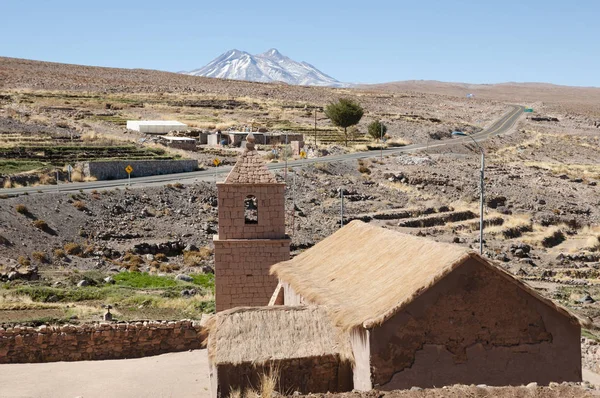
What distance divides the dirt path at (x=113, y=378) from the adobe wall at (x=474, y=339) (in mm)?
4883

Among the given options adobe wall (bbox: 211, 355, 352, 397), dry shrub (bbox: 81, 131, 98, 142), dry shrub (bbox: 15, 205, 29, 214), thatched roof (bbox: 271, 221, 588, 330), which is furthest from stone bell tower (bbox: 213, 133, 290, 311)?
dry shrub (bbox: 81, 131, 98, 142)

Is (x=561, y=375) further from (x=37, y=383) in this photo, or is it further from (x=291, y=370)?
(x=37, y=383)

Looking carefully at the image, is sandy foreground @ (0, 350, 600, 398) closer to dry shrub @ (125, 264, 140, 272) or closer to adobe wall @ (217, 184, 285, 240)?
adobe wall @ (217, 184, 285, 240)

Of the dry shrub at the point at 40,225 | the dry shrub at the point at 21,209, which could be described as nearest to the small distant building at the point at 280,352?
the dry shrub at the point at 40,225

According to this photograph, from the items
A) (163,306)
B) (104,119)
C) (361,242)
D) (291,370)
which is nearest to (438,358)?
(291,370)

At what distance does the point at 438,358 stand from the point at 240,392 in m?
2.95

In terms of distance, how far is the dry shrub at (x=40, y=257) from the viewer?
31.4 meters

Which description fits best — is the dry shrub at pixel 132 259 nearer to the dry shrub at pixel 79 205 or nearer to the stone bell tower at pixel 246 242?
the dry shrub at pixel 79 205

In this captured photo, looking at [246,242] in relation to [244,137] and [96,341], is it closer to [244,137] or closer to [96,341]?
[96,341]

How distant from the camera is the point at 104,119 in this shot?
75125 mm

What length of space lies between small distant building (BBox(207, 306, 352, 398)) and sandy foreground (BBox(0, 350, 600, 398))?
2.64 metres

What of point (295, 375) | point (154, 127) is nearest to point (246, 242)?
point (295, 375)

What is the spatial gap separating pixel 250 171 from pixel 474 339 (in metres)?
8.53

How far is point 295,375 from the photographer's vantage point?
12.0 metres
